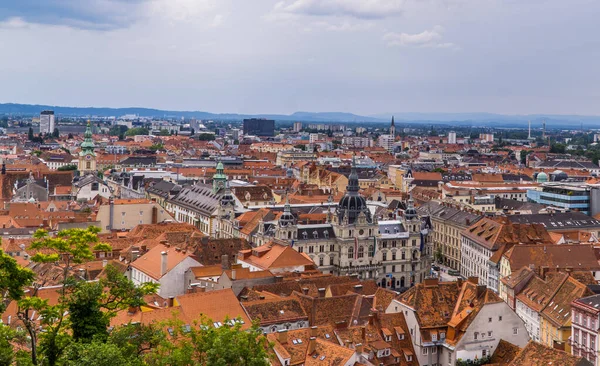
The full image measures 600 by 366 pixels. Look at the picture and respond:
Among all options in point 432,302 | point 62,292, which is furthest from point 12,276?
point 432,302

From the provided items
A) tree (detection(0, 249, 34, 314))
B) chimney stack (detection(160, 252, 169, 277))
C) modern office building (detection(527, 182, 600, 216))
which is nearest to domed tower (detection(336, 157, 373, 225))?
chimney stack (detection(160, 252, 169, 277))

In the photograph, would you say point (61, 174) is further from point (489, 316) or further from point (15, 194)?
point (489, 316)

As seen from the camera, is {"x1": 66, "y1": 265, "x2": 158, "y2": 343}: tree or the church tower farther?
the church tower

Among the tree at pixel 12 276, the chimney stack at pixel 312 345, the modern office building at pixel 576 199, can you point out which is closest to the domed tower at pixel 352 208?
the chimney stack at pixel 312 345

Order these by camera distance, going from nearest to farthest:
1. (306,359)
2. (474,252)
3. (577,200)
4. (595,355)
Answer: (306,359), (595,355), (474,252), (577,200)

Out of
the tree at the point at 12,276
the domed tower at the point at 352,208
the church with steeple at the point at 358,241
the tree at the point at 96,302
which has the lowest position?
the church with steeple at the point at 358,241

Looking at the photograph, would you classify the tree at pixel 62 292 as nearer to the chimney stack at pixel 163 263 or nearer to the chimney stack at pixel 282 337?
the chimney stack at pixel 282 337

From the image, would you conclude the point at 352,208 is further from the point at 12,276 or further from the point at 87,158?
the point at 87,158

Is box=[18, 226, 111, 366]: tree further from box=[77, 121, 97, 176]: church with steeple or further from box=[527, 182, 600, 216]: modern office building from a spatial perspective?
box=[77, 121, 97, 176]: church with steeple

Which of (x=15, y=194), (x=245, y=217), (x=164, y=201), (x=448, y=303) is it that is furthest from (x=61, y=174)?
(x=448, y=303)
